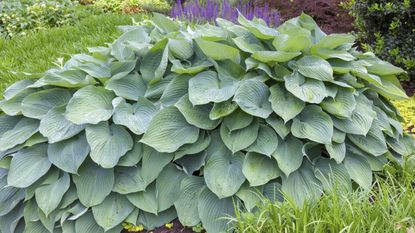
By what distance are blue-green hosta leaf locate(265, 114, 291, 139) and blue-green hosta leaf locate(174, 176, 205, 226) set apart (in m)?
0.46

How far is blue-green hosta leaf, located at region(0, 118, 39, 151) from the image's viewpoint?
2.54 meters

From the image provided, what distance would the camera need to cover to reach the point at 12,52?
216 inches

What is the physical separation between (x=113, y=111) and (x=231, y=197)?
75 centimetres

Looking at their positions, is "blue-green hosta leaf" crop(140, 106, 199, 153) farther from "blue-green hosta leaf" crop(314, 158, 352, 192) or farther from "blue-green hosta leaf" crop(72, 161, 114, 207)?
"blue-green hosta leaf" crop(314, 158, 352, 192)

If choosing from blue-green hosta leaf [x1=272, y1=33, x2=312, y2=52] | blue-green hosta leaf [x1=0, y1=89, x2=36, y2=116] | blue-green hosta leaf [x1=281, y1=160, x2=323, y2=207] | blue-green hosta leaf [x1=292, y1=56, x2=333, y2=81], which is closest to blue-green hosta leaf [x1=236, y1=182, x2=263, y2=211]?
blue-green hosta leaf [x1=281, y1=160, x2=323, y2=207]

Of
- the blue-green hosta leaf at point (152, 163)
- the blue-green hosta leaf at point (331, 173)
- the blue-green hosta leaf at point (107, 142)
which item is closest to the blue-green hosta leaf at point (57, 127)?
the blue-green hosta leaf at point (107, 142)

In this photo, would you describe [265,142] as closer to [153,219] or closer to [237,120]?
[237,120]

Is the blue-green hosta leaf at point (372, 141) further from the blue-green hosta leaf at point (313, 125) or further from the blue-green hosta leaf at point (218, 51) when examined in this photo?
the blue-green hosta leaf at point (218, 51)

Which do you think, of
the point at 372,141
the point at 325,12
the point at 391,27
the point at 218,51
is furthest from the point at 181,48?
the point at 325,12

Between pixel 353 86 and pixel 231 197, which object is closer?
pixel 231 197

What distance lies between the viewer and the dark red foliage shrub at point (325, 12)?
18.4 feet

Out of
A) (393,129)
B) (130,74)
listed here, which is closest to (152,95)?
(130,74)

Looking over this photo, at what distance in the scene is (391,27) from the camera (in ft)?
12.8

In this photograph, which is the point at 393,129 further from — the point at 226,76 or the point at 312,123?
the point at 226,76
